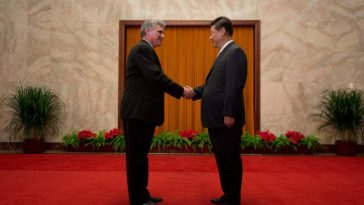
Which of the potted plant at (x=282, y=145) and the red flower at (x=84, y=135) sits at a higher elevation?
the red flower at (x=84, y=135)

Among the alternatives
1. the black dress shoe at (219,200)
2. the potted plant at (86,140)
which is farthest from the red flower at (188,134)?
the black dress shoe at (219,200)

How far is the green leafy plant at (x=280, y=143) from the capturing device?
5852 millimetres

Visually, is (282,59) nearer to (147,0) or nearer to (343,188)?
(147,0)

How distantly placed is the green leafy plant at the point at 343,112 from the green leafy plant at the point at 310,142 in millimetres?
411

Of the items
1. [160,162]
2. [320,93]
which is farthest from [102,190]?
[320,93]

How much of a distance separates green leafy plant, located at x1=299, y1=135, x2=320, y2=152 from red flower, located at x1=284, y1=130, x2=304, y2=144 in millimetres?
67

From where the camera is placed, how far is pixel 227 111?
2510 millimetres

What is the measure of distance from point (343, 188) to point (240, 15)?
156 inches

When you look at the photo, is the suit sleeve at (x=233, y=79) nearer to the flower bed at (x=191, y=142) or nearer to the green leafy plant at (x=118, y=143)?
the flower bed at (x=191, y=142)

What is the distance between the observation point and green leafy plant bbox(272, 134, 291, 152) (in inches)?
230

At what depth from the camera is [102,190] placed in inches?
125

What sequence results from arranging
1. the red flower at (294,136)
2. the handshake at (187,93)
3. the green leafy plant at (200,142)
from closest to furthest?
1. the handshake at (187,93)
2. the green leafy plant at (200,142)
3. the red flower at (294,136)

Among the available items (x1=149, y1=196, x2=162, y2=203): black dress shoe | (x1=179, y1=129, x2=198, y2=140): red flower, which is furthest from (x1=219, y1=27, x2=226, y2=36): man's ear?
(x1=179, y1=129, x2=198, y2=140): red flower

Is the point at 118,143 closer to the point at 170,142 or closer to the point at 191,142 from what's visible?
the point at 170,142
